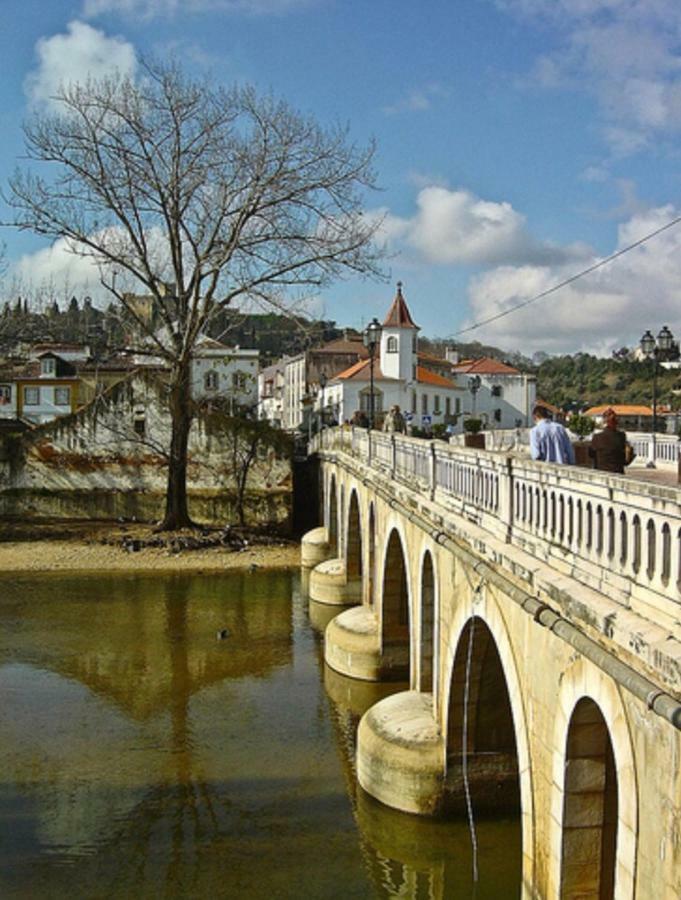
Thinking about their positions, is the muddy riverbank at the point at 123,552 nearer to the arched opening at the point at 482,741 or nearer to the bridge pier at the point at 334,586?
the bridge pier at the point at 334,586

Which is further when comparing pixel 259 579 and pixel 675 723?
pixel 259 579

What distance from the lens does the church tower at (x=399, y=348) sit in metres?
64.6

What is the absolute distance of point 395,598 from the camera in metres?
16.9

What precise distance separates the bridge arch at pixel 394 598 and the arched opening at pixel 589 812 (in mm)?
8973

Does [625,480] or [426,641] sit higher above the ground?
[625,480]

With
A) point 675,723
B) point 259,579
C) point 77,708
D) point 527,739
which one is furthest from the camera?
point 259,579

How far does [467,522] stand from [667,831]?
551 cm

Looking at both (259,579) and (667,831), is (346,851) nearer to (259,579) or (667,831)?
(667,831)

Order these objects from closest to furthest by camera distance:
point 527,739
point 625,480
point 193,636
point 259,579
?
point 625,480
point 527,739
point 193,636
point 259,579

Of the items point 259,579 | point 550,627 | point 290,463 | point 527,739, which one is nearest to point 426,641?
point 527,739

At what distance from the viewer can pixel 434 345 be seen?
131 meters

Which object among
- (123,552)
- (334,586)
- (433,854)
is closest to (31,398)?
(123,552)

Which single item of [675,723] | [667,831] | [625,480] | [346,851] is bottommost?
[346,851]

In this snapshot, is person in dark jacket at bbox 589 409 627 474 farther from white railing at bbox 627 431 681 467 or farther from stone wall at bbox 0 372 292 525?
stone wall at bbox 0 372 292 525
